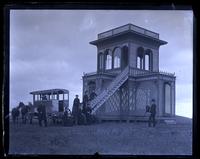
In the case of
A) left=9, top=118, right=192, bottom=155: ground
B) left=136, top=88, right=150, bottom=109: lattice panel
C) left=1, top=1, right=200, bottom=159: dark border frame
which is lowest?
left=9, top=118, right=192, bottom=155: ground

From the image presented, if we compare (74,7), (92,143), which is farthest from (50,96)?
(74,7)

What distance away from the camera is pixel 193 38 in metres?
1.70

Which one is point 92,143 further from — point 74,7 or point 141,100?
point 141,100

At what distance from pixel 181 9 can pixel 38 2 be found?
940 millimetres

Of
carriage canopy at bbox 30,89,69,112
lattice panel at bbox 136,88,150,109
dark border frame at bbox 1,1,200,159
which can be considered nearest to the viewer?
dark border frame at bbox 1,1,200,159

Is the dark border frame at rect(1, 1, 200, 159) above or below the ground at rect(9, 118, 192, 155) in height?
above

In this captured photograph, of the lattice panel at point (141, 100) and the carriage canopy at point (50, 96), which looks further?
the lattice panel at point (141, 100)

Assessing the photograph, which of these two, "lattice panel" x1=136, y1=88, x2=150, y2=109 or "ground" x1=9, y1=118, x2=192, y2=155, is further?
"lattice panel" x1=136, y1=88, x2=150, y2=109

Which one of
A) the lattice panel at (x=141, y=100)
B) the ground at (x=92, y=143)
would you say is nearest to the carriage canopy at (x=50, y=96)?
the ground at (x=92, y=143)

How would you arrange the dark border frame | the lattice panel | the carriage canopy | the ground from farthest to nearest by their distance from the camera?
the lattice panel → the carriage canopy → the ground → the dark border frame

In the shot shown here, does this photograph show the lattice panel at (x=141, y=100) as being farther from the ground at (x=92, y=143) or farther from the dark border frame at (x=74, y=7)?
the dark border frame at (x=74, y=7)

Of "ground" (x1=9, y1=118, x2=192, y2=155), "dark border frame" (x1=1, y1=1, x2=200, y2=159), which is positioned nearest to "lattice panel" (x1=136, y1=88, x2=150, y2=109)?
"ground" (x1=9, y1=118, x2=192, y2=155)

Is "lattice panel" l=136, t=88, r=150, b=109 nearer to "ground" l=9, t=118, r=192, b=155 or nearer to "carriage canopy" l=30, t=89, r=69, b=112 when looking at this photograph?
"ground" l=9, t=118, r=192, b=155

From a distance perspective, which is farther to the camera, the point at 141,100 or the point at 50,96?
the point at 141,100
